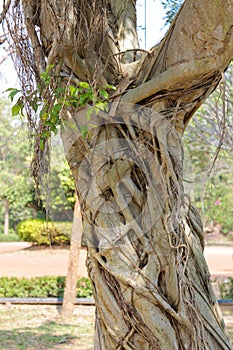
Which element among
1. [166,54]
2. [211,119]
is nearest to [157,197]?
[166,54]

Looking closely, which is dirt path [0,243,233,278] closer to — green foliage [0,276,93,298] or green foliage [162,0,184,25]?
green foliage [0,276,93,298]

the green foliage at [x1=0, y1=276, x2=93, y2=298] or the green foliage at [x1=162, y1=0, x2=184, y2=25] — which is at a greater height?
the green foliage at [x1=162, y1=0, x2=184, y2=25]

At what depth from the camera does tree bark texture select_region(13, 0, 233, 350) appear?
2.58 meters

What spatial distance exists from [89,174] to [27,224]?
47.6ft

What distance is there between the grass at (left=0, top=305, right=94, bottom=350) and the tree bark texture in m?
2.62

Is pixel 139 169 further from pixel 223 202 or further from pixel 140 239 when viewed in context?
pixel 223 202

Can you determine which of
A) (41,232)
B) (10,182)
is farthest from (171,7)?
(10,182)

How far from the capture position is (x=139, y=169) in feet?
9.09

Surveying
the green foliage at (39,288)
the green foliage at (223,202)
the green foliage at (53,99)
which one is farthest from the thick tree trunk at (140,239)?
the green foliage at (223,202)

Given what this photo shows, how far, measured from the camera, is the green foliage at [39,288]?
7586 mm

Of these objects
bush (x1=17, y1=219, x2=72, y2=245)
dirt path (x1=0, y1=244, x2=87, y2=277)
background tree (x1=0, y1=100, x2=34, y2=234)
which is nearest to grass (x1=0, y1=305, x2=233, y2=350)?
dirt path (x1=0, y1=244, x2=87, y2=277)

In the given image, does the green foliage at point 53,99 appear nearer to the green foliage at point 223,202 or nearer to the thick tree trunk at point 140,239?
the thick tree trunk at point 140,239

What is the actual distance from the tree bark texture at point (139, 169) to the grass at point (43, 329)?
262 cm

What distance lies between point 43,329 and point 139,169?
12.8 feet
